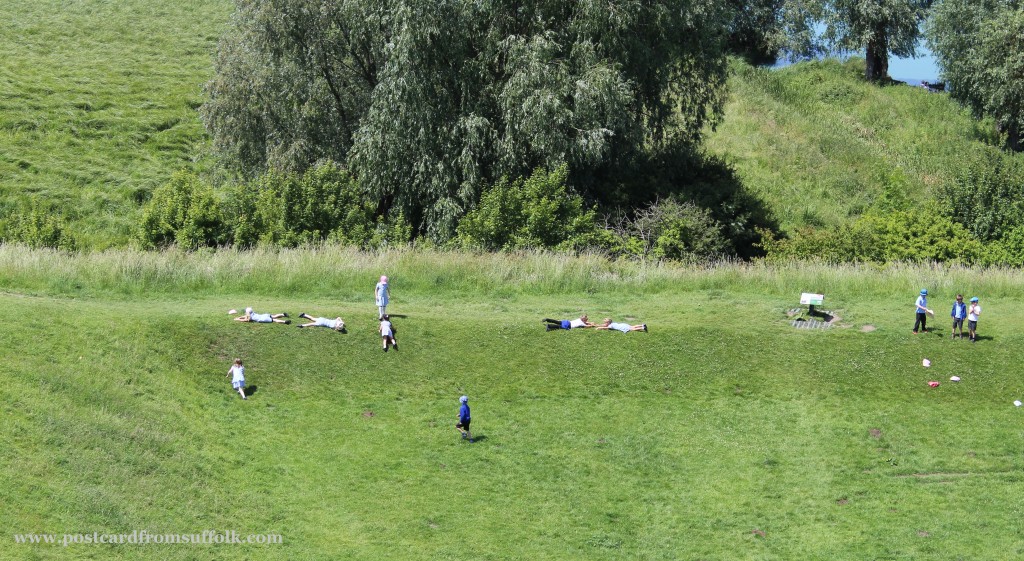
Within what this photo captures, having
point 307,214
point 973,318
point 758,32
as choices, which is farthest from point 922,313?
point 758,32

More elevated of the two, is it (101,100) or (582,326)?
(101,100)

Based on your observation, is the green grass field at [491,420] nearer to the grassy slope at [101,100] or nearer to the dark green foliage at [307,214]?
the dark green foliage at [307,214]

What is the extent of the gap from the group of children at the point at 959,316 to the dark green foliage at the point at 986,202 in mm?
17421

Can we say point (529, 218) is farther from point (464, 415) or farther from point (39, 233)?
point (39, 233)

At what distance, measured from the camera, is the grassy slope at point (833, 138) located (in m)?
60.0

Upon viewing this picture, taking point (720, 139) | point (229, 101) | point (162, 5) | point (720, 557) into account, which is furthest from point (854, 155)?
point (162, 5)

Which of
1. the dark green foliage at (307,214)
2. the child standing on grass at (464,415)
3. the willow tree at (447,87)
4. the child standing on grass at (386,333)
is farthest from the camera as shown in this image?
the willow tree at (447,87)

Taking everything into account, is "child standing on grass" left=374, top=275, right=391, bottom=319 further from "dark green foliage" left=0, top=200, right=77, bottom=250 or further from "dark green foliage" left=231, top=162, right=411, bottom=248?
"dark green foliage" left=0, top=200, right=77, bottom=250

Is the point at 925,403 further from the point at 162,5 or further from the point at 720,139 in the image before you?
the point at 162,5

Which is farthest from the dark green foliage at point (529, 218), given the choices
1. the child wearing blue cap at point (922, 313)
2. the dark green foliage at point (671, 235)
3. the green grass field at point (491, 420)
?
the child wearing blue cap at point (922, 313)

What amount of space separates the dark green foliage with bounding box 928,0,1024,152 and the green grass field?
3607 cm

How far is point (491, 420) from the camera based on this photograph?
2708 centimetres

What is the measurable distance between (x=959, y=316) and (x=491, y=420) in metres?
14.9

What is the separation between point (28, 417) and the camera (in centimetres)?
2367
